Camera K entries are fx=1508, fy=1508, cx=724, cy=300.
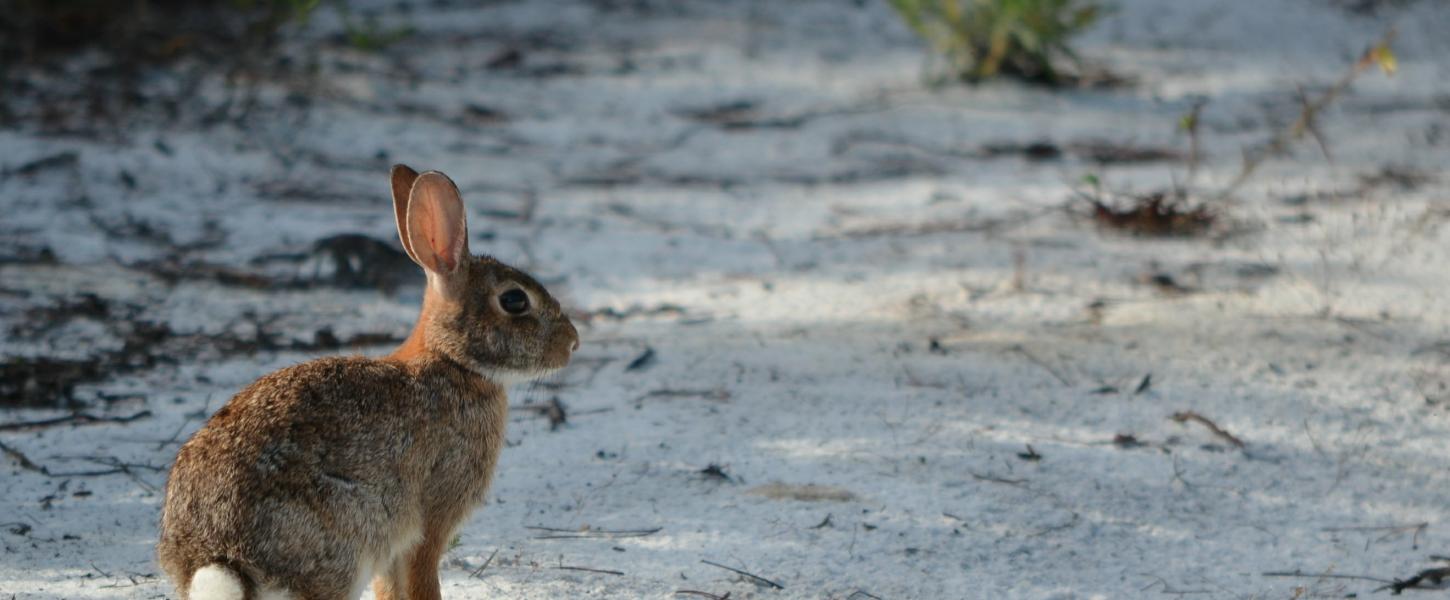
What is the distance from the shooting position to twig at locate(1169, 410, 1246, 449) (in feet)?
13.8

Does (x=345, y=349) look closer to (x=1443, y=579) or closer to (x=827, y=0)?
(x=1443, y=579)

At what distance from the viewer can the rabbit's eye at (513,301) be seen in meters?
3.51

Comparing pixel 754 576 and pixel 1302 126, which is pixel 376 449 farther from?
pixel 1302 126

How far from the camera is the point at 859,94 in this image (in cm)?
816

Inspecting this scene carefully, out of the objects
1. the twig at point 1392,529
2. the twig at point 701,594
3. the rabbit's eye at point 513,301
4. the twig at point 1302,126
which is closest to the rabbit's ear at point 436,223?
the rabbit's eye at point 513,301

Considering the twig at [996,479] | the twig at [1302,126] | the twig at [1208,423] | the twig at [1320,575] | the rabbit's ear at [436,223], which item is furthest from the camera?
the twig at [1302,126]

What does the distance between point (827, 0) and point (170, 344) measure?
6011 millimetres

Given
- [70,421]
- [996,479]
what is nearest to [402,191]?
[70,421]

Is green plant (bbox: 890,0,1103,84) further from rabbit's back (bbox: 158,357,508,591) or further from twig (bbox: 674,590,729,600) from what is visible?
rabbit's back (bbox: 158,357,508,591)

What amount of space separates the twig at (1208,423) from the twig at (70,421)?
297 cm

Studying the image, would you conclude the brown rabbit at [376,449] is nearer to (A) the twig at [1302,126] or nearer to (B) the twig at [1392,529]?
(B) the twig at [1392,529]

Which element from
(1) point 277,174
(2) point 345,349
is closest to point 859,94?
(1) point 277,174

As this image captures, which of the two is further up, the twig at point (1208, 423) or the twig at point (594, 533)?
the twig at point (594, 533)

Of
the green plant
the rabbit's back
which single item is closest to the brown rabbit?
the rabbit's back
